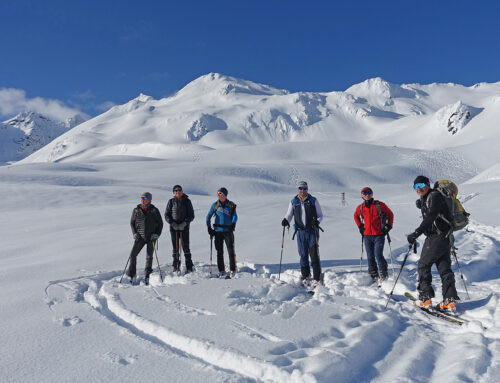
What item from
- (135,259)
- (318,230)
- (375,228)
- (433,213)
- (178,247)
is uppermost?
(433,213)

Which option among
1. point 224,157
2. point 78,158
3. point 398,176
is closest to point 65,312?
point 398,176

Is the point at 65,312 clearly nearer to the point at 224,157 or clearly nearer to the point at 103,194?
the point at 103,194

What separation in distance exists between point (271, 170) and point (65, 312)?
51.4m

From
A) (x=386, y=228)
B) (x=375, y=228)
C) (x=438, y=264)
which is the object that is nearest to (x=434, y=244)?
(x=438, y=264)

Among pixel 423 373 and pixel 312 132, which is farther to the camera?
pixel 312 132

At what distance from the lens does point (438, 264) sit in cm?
535

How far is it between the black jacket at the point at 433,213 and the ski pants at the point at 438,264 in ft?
0.45

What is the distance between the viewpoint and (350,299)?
221 inches

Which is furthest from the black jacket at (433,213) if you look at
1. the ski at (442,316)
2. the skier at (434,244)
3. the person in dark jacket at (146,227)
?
the person in dark jacket at (146,227)

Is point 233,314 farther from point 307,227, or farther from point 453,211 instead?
point 453,211

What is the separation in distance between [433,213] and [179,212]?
17.0ft

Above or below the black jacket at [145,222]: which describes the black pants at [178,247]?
below

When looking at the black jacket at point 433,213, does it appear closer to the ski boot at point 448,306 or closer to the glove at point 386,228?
the ski boot at point 448,306

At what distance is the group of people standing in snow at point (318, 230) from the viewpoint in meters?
5.16
